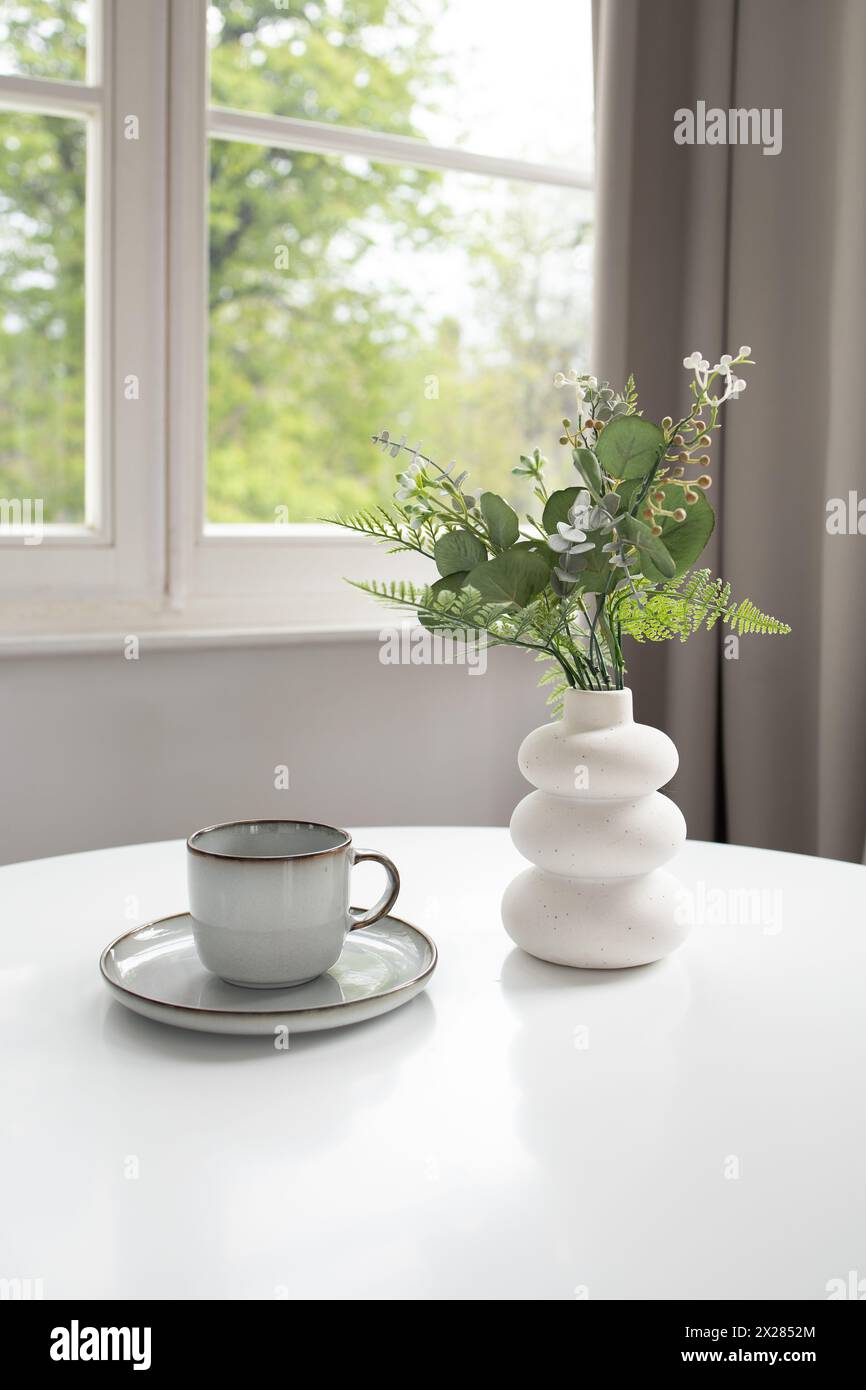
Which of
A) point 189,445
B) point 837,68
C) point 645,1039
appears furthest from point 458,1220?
point 837,68

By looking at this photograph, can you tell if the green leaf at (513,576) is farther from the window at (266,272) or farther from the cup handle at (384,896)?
the window at (266,272)

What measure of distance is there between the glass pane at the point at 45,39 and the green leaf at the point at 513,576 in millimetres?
1213

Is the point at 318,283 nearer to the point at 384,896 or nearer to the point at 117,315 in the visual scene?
the point at 117,315

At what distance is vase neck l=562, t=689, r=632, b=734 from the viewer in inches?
32.8

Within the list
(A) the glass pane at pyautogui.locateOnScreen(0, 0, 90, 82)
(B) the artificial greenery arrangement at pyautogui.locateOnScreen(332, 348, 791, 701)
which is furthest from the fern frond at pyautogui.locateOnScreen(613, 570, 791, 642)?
(A) the glass pane at pyautogui.locateOnScreen(0, 0, 90, 82)

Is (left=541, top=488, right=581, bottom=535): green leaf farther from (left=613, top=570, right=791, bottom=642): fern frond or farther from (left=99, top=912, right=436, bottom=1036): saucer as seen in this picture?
(left=99, top=912, right=436, bottom=1036): saucer

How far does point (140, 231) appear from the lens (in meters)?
1.66

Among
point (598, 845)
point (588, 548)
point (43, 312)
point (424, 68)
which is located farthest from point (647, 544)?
point (424, 68)

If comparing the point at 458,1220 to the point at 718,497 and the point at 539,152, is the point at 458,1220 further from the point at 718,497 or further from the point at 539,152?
the point at 539,152

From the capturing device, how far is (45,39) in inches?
63.8

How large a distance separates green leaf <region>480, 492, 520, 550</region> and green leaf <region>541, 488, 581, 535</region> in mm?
22

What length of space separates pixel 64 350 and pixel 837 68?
3.85 ft

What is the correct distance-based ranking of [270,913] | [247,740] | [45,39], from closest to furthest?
[270,913], [45,39], [247,740]

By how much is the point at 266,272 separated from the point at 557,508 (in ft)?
4.12
